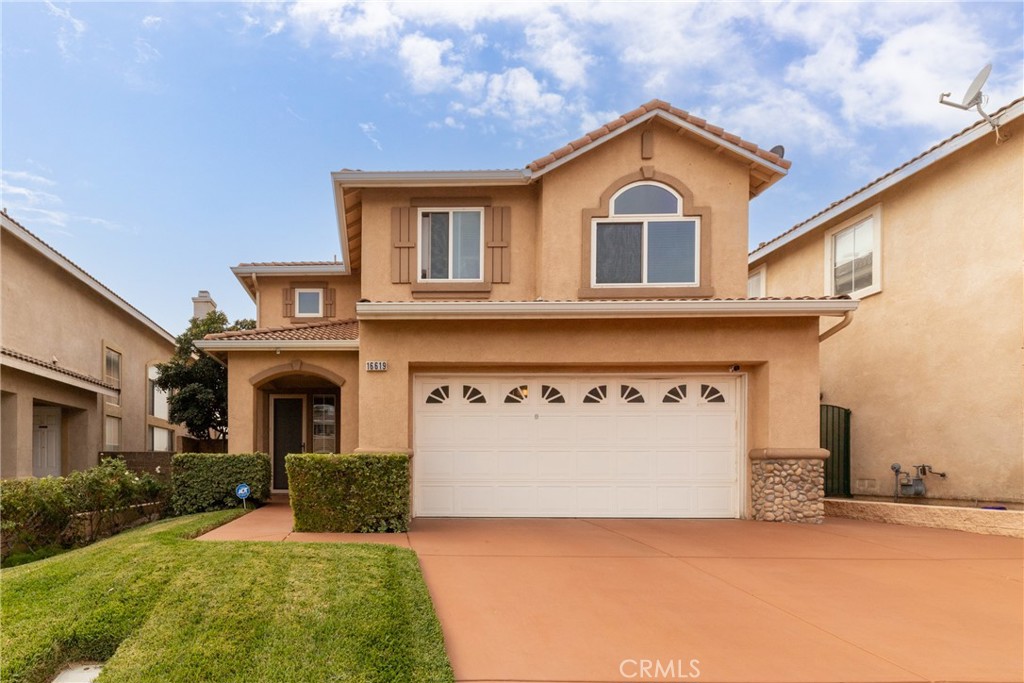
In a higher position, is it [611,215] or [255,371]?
[611,215]

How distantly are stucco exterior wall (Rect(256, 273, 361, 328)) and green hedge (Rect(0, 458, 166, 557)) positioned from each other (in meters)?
5.86

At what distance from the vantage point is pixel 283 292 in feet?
49.9

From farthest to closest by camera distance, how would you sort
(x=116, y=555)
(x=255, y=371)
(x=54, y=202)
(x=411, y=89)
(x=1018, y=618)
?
(x=54, y=202)
(x=411, y=89)
(x=255, y=371)
(x=116, y=555)
(x=1018, y=618)

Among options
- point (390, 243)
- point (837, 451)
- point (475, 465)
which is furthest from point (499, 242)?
point (837, 451)

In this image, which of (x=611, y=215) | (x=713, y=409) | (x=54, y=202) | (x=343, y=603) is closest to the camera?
(x=343, y=603)

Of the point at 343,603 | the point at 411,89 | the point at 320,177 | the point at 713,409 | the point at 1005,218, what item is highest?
the point at 411,89

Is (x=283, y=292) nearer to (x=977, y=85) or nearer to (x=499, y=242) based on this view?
(x=499, y=242)

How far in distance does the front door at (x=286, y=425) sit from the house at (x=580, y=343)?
1.79 m

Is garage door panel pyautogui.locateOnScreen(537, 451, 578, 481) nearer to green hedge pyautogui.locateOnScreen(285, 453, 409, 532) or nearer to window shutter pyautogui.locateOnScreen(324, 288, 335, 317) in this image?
green hedge pyautogui.locateOnScreen(285, 453, 409, 532)

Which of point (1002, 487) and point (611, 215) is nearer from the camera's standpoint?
point (1002, 487)

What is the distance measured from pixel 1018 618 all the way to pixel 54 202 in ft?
75.8

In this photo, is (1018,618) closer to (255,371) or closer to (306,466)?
(306,466)

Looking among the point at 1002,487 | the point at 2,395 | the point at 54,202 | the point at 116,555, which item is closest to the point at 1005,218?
the point at 1002,487

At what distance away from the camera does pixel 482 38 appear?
11.7 m
